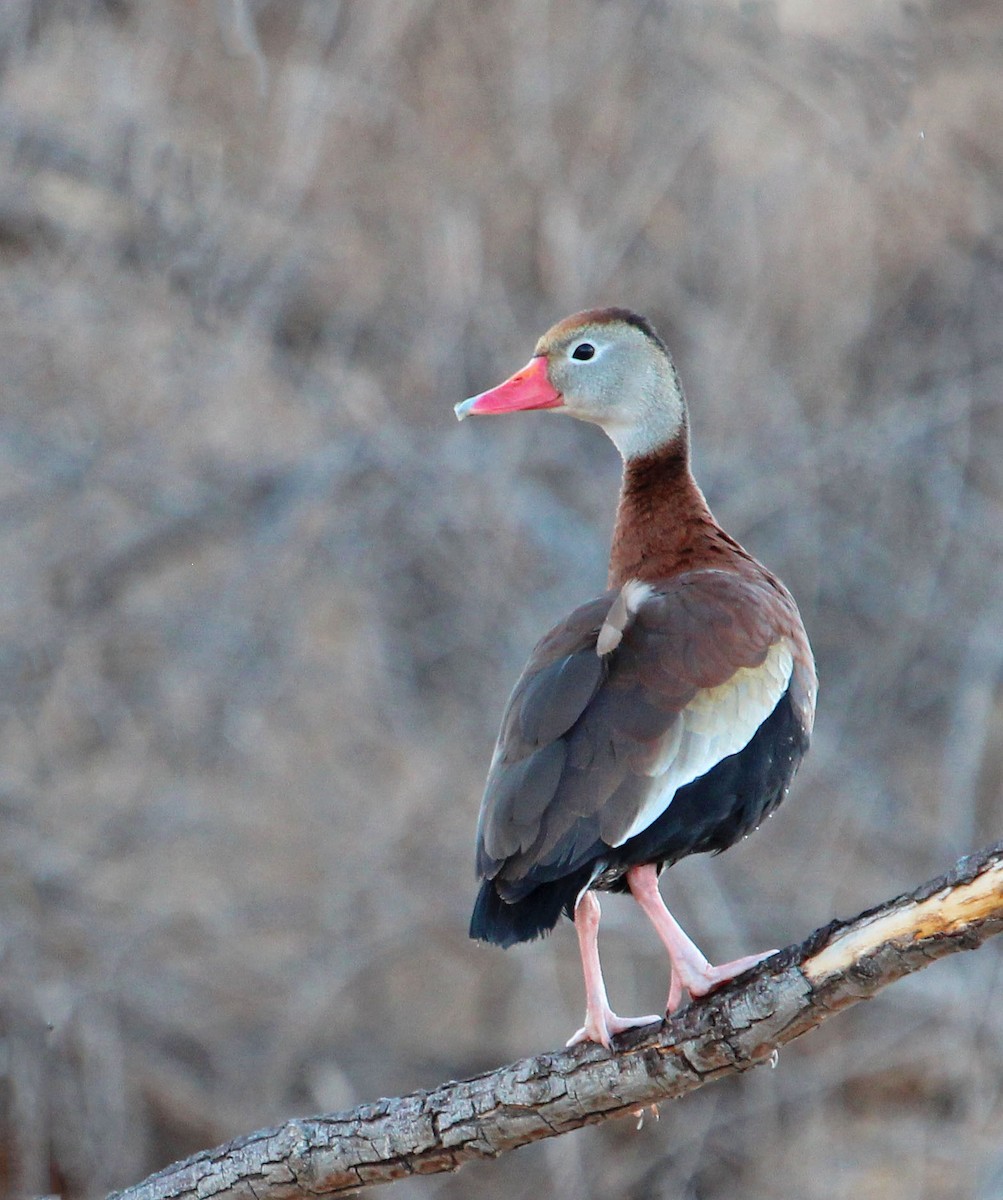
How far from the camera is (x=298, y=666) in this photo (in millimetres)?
6824

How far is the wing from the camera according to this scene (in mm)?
3049

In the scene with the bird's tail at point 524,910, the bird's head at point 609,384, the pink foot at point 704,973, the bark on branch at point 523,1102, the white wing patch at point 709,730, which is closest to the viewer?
the bark on branch at point 523,1102

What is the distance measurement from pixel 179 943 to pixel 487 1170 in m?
1.43

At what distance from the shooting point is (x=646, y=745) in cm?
316

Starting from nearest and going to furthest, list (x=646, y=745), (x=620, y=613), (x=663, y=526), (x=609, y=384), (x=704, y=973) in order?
(x=704, y=973) → (x=646, y=745) → (x=620, y=613) → (x=663, y=526) → (x=609, y=384)

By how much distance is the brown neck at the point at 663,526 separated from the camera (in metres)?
3.71

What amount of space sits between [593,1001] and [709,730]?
0.55 meters

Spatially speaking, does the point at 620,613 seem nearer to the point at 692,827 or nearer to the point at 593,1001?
the point at 692,827

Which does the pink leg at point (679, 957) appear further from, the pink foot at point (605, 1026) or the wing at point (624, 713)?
the wing at point (624, 713)

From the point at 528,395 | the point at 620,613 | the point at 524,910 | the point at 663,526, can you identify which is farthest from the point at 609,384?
the point at 524,910

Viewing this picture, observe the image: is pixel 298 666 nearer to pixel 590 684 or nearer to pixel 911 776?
pixel 911 776

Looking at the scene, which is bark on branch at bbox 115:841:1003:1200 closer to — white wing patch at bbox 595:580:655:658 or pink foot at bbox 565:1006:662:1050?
pink foot at bbox 565:1006:662:1050

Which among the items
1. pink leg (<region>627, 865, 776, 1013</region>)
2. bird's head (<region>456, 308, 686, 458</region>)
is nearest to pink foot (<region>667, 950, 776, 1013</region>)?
pink leg (<region>627, 865, 776, 1013</region>)

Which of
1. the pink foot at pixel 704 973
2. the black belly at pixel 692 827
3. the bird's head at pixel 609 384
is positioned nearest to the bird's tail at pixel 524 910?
the black belly at pixel 692 827
